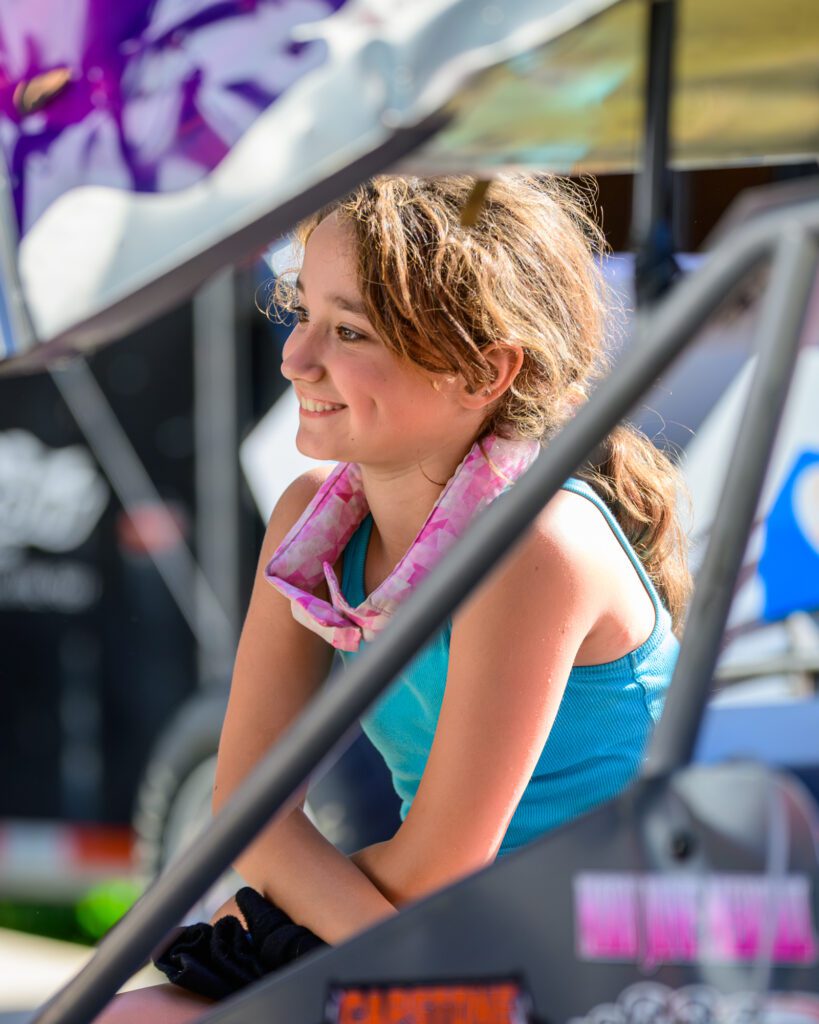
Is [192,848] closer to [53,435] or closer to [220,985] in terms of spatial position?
[220,985]

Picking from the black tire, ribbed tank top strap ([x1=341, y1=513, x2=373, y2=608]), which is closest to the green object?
the black tire

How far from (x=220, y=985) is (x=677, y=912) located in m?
0.71

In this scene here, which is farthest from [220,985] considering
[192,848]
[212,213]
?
[212,213]

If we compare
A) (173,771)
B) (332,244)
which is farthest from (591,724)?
(173,771)

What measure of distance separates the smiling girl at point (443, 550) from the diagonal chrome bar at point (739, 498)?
0.42 meters

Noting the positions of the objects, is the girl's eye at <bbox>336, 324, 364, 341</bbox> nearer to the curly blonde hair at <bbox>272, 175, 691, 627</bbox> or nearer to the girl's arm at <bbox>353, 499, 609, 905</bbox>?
the curly blonde hair at <bbox>272, 175, 691, 627</bbox>

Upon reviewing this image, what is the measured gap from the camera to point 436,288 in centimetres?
155

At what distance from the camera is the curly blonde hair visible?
1.55 meters

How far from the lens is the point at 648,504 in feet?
5.39

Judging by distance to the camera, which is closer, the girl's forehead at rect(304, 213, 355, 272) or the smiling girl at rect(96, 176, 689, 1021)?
the smiling girl at rect(96, 176, 689, 1021)

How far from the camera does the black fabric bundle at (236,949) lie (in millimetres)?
1436

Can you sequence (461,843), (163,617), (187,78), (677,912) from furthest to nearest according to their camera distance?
(163,617)
(461,843)
(187,78)
(677,912)

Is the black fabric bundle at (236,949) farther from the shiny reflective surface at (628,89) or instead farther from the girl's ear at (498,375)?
the shiny reflective surface at (628,89)

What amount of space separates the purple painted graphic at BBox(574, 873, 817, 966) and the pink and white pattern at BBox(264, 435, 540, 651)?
0.61 metres
